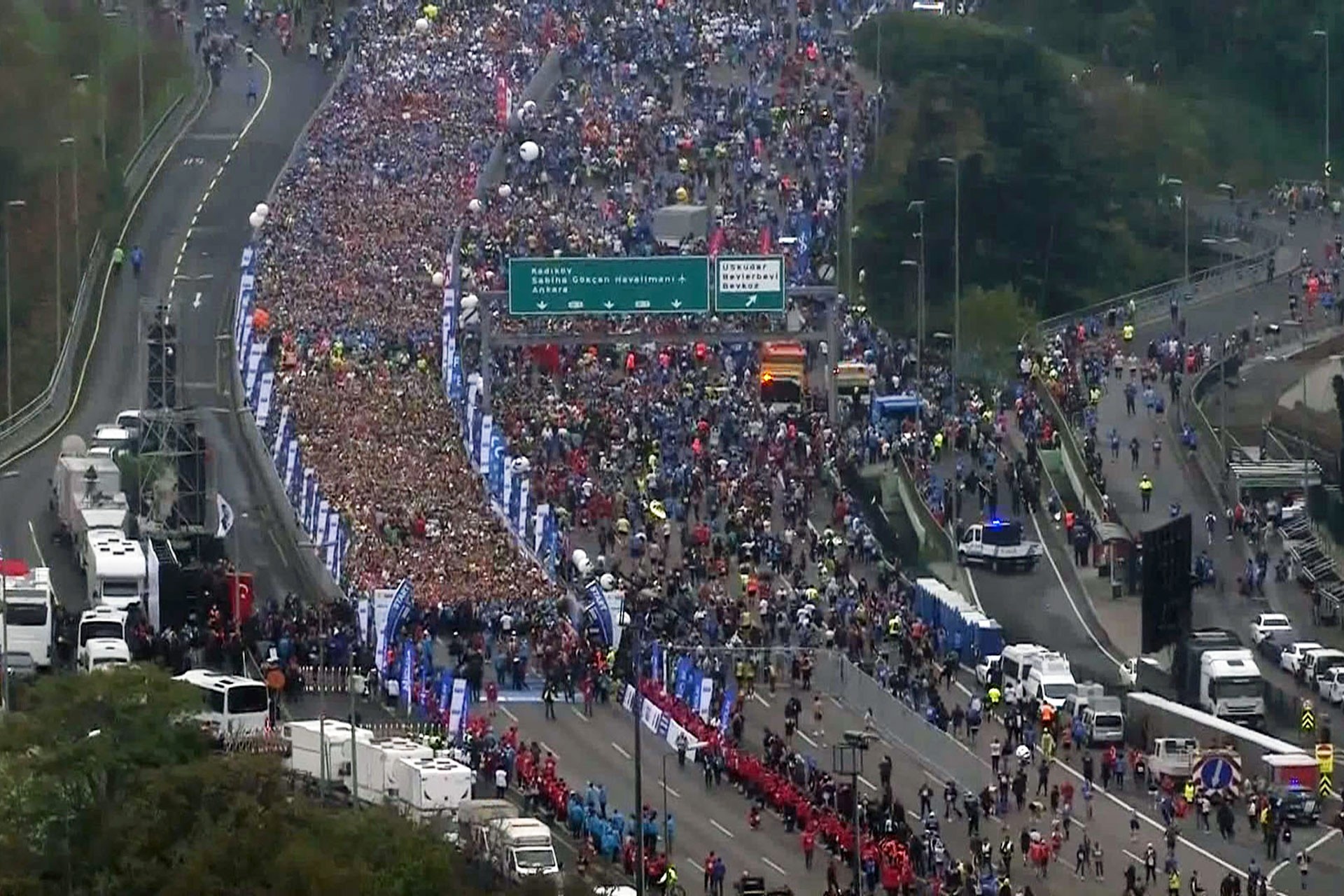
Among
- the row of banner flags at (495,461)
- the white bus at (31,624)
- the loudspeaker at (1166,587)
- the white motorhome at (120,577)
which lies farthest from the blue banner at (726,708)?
the white bus at (31,624)

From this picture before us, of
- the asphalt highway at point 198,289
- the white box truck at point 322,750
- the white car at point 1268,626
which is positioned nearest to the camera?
the white box truck at point 322,750

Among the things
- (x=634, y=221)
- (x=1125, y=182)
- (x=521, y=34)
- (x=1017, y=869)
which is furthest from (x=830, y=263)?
(x=1017, y=869)

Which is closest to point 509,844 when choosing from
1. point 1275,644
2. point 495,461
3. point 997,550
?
point 495,461

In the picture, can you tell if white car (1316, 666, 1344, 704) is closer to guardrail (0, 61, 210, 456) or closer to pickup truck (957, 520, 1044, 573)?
pickup truck (957, 520, 1044, 573)

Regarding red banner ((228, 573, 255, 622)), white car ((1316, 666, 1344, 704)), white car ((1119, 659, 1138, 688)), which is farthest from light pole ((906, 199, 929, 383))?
red banner ((228, 573, 255, 622))

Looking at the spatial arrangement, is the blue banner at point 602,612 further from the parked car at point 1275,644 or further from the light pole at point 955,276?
the light pole at point 955,276

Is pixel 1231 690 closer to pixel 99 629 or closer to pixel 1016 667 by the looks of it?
pixel 1016 667

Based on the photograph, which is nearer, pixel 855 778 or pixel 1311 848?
pixel 855 778
